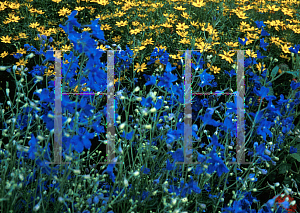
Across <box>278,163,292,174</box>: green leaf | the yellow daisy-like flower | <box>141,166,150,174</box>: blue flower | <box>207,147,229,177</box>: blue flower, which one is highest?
the yellow daisy-like flower

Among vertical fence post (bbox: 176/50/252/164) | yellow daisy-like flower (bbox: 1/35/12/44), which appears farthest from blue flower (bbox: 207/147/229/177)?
yellow daisy-like flower (bbox: 1/35/12/44)

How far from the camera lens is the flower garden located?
1.74 metres

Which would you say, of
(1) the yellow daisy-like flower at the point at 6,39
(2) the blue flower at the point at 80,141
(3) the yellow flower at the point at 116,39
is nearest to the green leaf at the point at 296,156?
(2) the blue flower at the point at 80,141

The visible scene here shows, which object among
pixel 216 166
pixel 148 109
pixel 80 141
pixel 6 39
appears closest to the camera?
pixel 80 141

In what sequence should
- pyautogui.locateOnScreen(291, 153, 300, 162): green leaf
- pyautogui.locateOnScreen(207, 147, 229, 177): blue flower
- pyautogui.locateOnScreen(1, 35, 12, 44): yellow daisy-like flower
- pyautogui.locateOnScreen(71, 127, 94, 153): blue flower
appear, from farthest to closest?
pyautogui.locateOnScreen(1, 35, 12, 44): yellow daisy-like flower → pyautogui.locateOnScreen(291, 153, 300, 162): green leaf → pyautogui.locateOnScreen(207, 147, 229, 177): blue flower → pyautogui.locateOnScreen(71, 127, 94, 153): blue flower

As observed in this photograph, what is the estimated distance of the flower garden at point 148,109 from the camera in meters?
1.74

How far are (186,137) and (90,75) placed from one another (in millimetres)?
607

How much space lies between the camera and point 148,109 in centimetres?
235

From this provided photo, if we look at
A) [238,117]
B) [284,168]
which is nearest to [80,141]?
[238,117]

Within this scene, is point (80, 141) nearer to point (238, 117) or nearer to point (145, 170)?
point (145, 170)

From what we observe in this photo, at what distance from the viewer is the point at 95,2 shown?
4402 millimetres

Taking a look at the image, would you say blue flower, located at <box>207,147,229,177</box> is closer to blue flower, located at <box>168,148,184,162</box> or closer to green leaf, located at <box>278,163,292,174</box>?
blue flower, located at <box>168,148,184,162</box>

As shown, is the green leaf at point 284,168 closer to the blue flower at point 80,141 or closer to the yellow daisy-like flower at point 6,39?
the blue flower at point 80,141

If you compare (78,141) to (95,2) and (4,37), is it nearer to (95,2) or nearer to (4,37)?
(4,37)
